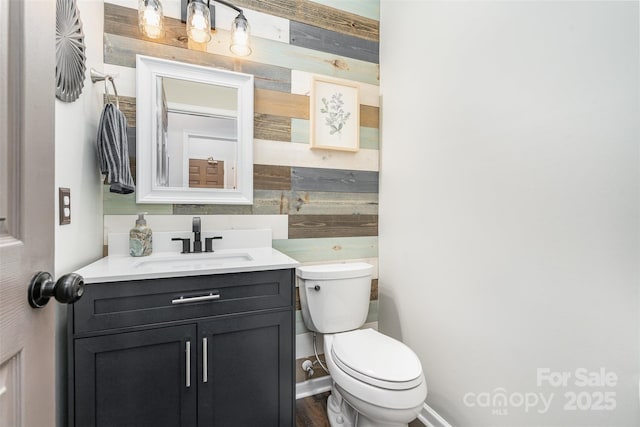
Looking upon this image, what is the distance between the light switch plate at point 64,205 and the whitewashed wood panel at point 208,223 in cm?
40

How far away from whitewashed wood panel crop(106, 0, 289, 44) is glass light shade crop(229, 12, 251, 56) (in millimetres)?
138

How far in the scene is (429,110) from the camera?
1591 mm

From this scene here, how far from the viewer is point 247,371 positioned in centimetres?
123

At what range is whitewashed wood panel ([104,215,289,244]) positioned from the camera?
1.45 meters

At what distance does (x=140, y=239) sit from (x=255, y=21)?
52.8 inches

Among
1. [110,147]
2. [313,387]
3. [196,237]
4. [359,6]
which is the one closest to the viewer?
[110,147]

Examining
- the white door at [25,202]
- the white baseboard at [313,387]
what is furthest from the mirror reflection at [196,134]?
the white baseboard at [313,387]

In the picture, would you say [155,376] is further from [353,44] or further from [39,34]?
[353,44]

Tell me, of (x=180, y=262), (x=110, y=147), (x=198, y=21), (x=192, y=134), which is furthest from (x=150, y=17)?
(x=180, y=262)

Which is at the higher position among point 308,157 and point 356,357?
point 308,157

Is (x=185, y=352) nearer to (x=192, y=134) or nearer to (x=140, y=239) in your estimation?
(x=140, y=239)

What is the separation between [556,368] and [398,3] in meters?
2.02

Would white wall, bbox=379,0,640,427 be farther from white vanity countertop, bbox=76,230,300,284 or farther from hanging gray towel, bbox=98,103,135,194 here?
hanging gray towel, bbox=98,103,135,194

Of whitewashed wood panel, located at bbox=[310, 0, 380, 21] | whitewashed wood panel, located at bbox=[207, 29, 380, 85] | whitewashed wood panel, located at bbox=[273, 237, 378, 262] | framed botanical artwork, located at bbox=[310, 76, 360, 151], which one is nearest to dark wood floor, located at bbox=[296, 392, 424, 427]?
whitewashed wood panel, located at bbox=[273, 237, 378, 262]
